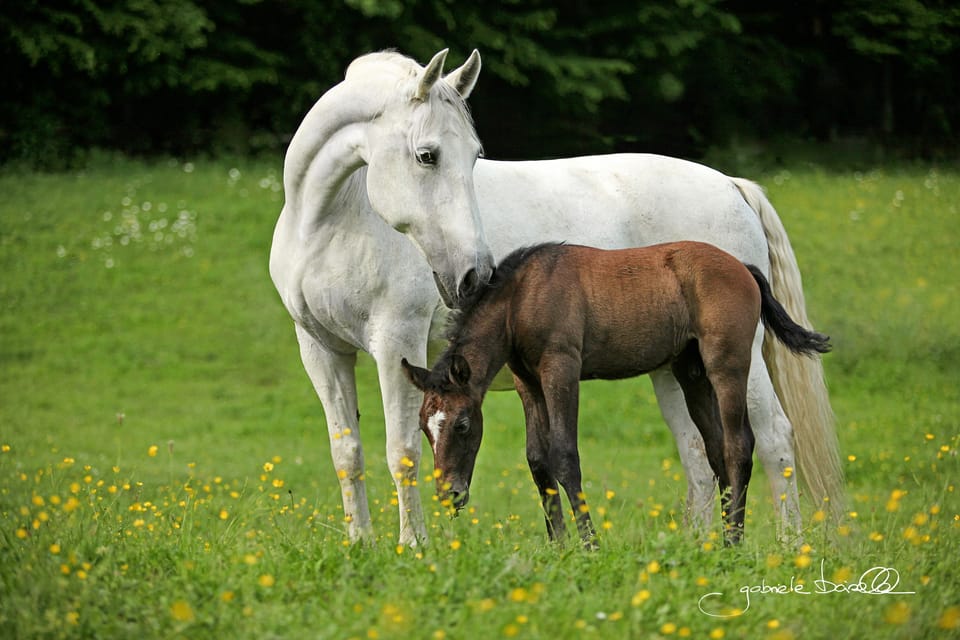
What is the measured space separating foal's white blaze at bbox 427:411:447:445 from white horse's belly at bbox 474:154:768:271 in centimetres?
154

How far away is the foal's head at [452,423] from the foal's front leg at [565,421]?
358 millimetres

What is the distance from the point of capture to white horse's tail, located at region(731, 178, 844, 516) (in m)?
6.38

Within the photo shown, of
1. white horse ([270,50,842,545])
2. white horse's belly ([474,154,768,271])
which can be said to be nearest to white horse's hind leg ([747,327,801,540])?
white horse ([270,50,842,545])

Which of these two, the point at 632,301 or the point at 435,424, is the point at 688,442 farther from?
the point at 435,424

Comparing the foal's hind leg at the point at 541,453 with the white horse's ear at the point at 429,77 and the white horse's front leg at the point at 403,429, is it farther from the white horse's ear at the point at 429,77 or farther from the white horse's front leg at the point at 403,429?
the white horse's ear at the point at 429,77

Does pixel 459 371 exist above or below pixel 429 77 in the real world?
below

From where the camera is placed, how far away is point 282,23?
71.9ft

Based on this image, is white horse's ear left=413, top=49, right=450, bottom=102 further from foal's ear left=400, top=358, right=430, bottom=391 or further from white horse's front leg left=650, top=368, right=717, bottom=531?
white horse's front leg left=650, top=368, right=717, bottom=531

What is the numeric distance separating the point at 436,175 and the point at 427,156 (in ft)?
0.30

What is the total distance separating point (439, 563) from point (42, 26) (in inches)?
706

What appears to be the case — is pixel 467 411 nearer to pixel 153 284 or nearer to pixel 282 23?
pixel 153 284

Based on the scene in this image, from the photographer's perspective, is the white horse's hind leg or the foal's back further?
the white horse's hind leg

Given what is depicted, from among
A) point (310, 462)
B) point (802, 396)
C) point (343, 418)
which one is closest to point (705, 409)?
point (802, 396)

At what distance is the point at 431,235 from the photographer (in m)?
4.88
